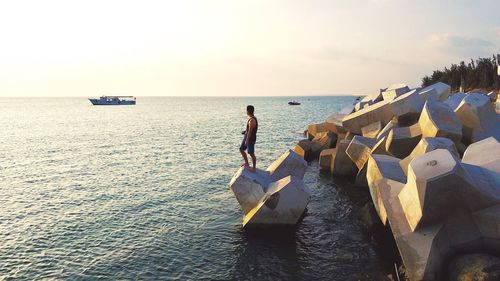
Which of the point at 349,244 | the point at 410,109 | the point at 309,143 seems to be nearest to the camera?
the point at 349,244

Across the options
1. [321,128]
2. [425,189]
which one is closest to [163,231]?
[425,189]

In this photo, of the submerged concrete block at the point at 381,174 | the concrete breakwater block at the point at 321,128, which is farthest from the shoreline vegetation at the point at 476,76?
the submerged concrete block at the point at 381,174

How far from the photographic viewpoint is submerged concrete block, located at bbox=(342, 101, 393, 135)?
57.2ft

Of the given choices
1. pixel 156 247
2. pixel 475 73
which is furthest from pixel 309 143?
pixel 475 73

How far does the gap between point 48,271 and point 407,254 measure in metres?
7.96

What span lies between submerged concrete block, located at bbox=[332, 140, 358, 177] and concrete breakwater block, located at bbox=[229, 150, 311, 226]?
6528 mm

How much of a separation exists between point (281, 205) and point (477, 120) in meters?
8.22

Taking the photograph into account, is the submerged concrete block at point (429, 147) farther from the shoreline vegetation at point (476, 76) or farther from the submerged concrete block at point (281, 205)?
the shoreline vegetation at point (476, 76)

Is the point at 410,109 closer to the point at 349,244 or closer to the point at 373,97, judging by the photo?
the point at 349,244

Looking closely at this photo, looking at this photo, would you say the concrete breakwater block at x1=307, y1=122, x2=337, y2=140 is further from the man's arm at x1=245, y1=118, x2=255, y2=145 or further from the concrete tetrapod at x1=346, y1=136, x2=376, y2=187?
the man's arm at x1=245, y1=118, x2=255, y2=145

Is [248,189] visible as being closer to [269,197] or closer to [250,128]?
[269,197]

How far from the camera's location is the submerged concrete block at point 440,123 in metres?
12.3

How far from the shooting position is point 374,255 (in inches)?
382

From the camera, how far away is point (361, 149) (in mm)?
15062
